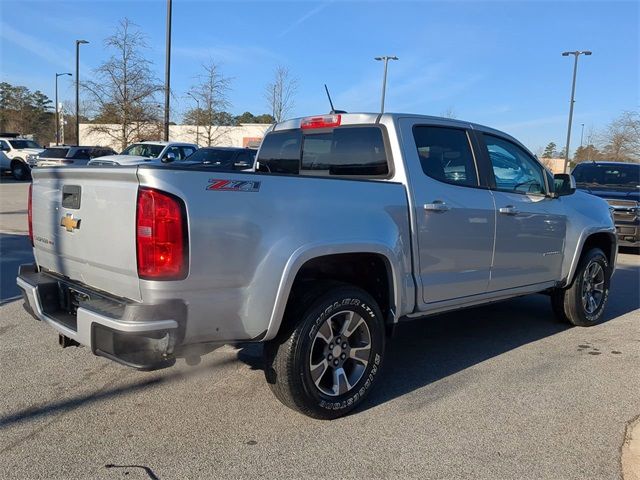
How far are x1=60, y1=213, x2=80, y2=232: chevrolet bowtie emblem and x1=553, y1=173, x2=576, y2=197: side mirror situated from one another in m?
4.18

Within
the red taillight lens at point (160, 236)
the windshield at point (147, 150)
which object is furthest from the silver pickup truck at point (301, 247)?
the windshield at point (147, 150)

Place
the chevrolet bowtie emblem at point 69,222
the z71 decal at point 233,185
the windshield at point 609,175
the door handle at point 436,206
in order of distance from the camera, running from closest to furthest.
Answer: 1. the z71 decal at point 233,185
2. the chevrolet bowtie emblem at point 69,222
3. the door handle at point 436,206
4. the windshield at point 609,175

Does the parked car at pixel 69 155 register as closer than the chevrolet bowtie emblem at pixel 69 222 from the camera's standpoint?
No

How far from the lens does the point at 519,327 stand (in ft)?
19.6

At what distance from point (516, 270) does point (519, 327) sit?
51.7 inches

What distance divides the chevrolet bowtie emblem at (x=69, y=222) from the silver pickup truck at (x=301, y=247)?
2 centimetres

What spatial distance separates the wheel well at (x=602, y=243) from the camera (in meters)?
5.97

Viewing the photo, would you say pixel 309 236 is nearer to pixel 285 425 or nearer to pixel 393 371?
pixel 285 425

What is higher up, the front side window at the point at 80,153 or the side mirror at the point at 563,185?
the front side window at the point at 80,153

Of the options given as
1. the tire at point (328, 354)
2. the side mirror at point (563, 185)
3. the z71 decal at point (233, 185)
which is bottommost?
the tire at point (328, 354)

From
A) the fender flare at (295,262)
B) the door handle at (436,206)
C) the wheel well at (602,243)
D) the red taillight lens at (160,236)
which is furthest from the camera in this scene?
the wheel well at (602,243)

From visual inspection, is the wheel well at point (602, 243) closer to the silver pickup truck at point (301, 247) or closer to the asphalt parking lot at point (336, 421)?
the silver pickup truck at point (301, 247)

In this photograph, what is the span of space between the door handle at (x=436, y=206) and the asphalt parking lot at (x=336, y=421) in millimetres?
1324

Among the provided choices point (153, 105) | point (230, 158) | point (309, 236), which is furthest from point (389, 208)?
point (153, 105)
